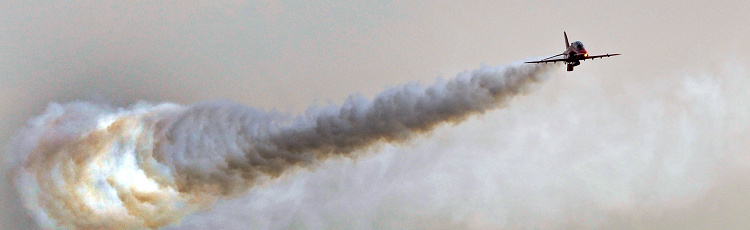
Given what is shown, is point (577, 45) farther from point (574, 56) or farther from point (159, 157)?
point (159, 157)

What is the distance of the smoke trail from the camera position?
107 m

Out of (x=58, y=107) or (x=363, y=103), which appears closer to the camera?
(x=363, y=103)

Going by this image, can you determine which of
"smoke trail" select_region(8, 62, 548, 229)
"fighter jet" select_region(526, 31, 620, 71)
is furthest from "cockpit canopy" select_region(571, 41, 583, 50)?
"smoke trail" select_region(8, 62, 548, 229)

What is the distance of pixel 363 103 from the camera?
106 m

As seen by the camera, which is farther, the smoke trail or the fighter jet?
the smoke trail

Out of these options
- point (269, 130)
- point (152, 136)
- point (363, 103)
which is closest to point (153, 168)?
point (152, 136)

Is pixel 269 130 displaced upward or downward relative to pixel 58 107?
downward

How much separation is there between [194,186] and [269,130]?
7.12 m

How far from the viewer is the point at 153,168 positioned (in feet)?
357

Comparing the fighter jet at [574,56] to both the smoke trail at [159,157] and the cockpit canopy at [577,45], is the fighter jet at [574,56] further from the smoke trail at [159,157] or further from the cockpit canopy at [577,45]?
the smoke trail at [159,157]

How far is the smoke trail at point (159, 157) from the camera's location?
10694 centimetres

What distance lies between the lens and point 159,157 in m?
109

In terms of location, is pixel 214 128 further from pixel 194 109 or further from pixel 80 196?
pixel 80 196

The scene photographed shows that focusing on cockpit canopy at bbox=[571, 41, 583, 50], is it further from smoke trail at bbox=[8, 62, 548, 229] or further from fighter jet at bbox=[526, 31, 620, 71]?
smoke trail at bbox=[8, 62, 548, 229]
